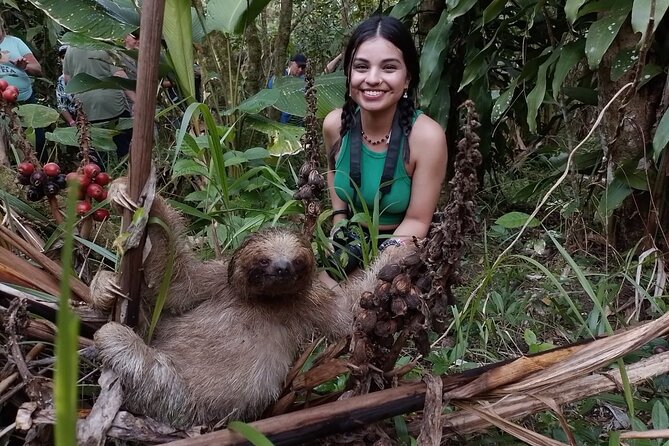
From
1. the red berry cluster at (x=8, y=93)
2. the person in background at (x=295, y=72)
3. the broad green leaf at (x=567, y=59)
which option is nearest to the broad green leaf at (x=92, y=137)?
the red berry cluster at (x=8, y=93)

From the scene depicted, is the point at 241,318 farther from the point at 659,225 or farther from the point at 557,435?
the point at 659,225

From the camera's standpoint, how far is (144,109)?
4.36 ft

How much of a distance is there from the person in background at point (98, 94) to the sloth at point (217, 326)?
3382mm

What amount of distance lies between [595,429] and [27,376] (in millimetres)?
1455

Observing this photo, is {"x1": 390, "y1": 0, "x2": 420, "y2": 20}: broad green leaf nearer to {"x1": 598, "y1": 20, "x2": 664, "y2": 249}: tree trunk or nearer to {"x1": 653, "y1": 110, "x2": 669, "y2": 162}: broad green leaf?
{"x1": 598, "y1": 20, "x2": 664, "y2": 249}: tree trunk

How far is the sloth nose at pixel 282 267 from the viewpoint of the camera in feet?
5.42

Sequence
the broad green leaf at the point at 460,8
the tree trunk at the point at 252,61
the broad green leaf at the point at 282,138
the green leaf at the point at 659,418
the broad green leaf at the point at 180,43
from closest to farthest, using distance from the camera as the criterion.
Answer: the green leaf at the point at 659,418 < the broad green leaf at the point at 460,8 < the broad green leaf at the point at 180,43 < the broad green leaf at the point at 282,138 < the tree trunk at the point at 252,61

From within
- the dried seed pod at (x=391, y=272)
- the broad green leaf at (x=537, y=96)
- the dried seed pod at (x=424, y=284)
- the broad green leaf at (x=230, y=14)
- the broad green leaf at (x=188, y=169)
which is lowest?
the broad green leaf at (x=188, y=169)

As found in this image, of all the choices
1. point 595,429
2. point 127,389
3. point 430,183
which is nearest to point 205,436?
point 127,389

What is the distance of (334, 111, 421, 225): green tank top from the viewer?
253 cm

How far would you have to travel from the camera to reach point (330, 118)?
2.87 meters

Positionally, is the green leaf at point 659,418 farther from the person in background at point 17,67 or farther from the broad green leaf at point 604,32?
the person in background at point 17,67

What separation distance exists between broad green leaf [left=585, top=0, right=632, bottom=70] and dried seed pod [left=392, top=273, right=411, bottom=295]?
171 cm

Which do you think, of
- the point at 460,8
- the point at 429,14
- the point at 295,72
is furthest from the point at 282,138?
the point at 295,72
